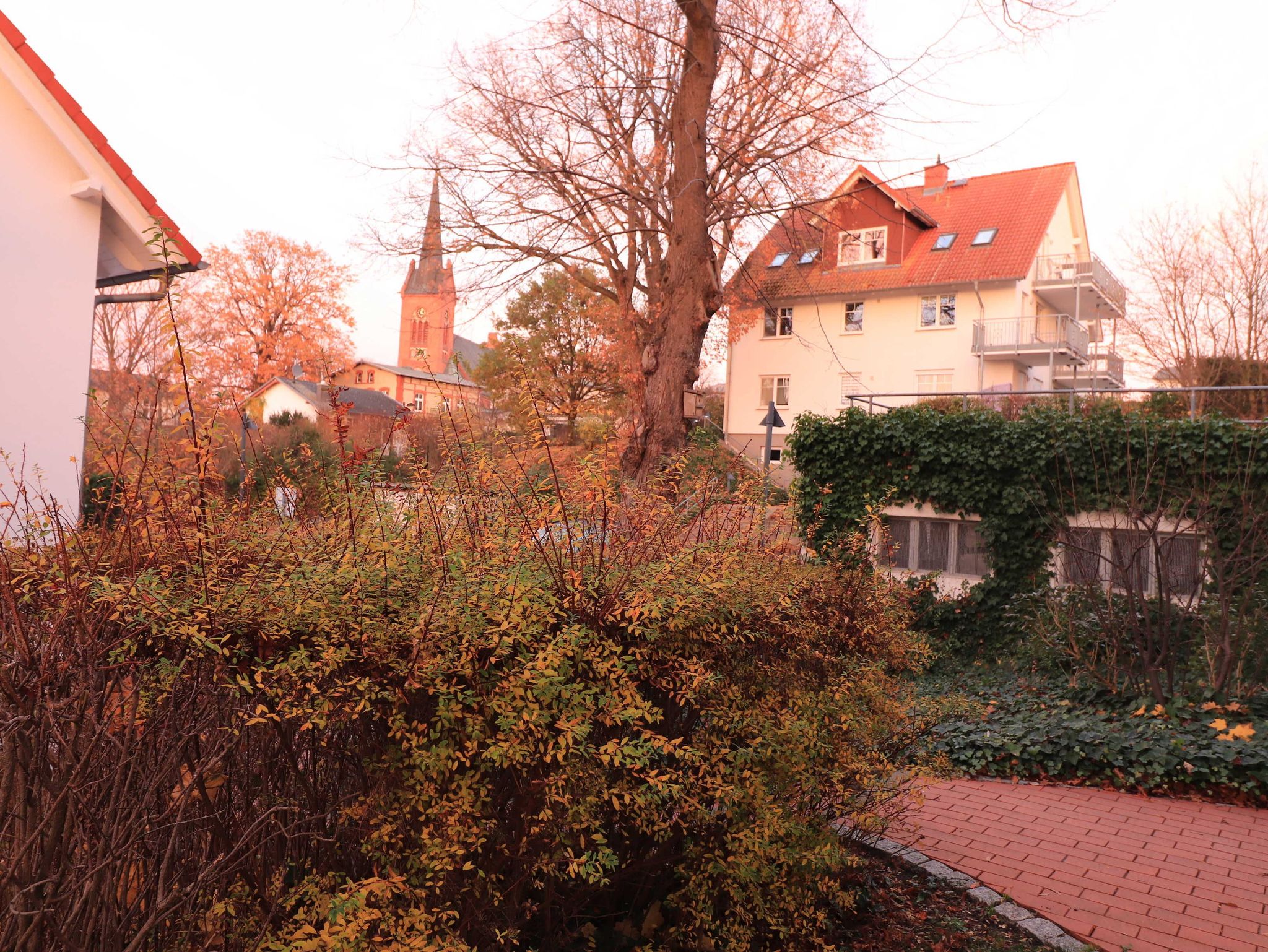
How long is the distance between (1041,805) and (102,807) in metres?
5.99

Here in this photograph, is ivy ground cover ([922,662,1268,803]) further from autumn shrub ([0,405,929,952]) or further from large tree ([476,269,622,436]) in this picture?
large tree ([476,269,622,436])

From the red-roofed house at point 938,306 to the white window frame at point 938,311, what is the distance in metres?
0.03

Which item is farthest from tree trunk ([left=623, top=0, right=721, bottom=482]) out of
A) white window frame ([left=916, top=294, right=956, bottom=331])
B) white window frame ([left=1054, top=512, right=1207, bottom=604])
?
white window frame ([left=916, top=294, right=956, bottom=331])

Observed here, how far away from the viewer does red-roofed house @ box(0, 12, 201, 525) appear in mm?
7965

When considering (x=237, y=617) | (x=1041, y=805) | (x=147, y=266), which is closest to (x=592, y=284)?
(x=147, y=266)

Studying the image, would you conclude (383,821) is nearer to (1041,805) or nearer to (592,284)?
(1041,805)

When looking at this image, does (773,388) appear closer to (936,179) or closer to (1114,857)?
(936,179)

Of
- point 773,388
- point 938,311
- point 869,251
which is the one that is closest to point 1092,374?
point 938,311

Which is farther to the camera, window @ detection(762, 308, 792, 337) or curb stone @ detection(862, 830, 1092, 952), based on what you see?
window @ detection(762, 308, 792, 337)

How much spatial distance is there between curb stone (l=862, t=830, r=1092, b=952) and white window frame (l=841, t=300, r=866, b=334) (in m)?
26.6

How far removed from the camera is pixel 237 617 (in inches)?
85.8

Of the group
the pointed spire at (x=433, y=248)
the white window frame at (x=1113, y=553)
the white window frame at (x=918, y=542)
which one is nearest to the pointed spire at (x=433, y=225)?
the pointed spire at (x=433, y=248)

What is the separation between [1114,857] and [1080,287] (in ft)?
84.2

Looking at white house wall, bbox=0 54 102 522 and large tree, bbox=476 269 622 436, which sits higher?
large tree, bbox=476 269 622 436
